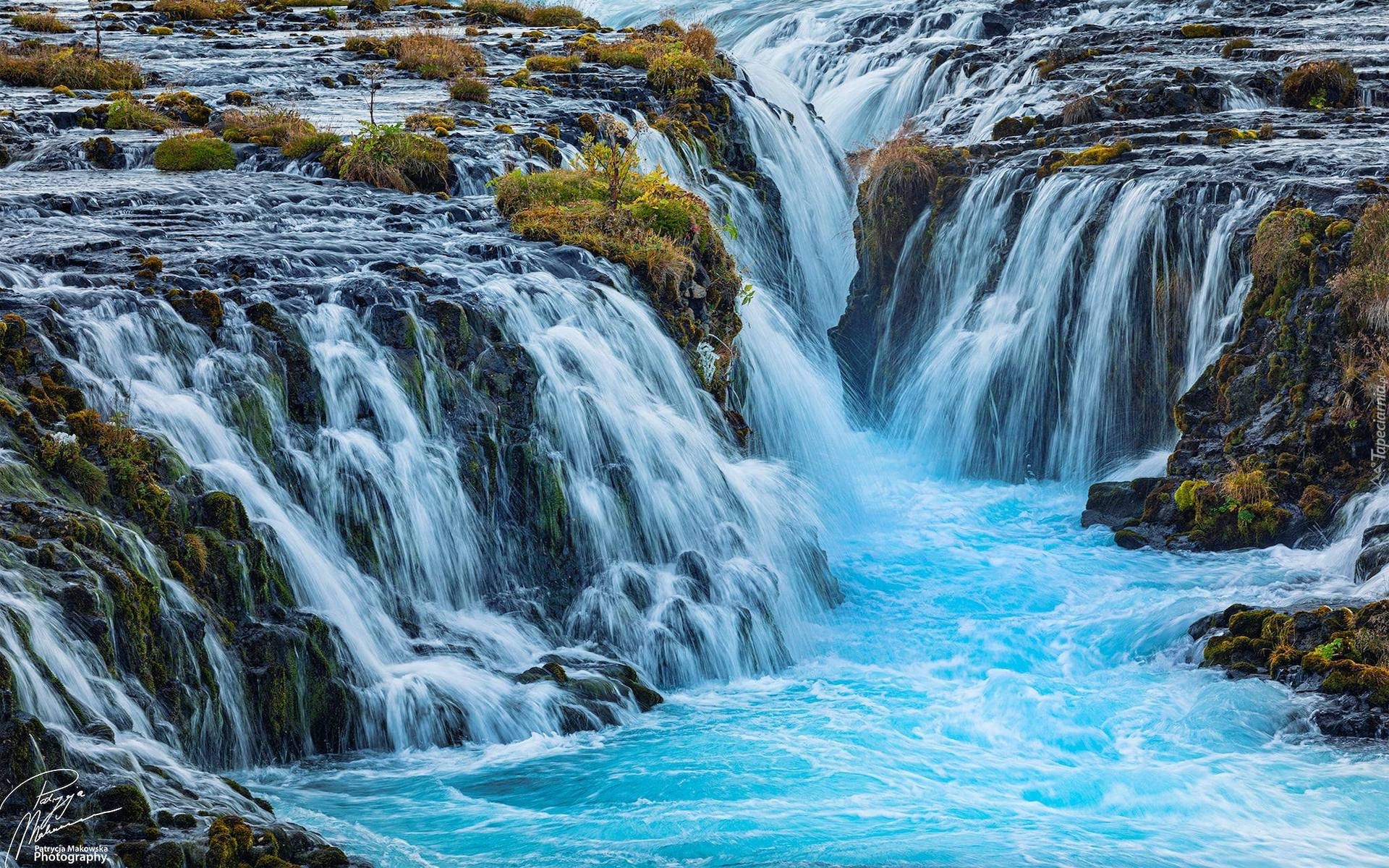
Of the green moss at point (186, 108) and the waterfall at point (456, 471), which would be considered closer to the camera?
the waterfall at point (456, 471)

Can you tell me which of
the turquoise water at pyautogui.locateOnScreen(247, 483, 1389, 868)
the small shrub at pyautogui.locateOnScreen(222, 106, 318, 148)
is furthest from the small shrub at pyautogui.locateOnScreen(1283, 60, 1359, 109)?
the small shrub at pyautogui.locateOnScreen(222, 106, 318, 148)

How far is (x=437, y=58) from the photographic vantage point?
24.8 m

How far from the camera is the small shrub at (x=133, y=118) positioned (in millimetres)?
19453

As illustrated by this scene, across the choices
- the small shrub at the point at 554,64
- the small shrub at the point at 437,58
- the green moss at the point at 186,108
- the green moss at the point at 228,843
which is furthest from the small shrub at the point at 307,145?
the green moss at the point at 228,843

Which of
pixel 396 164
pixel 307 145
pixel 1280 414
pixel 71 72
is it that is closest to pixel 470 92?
pixel 307 145

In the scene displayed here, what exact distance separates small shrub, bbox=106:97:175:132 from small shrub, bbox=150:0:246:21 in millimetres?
12836

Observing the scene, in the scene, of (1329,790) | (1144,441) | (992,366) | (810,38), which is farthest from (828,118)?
(1329,790)

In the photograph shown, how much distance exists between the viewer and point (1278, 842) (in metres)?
8.73

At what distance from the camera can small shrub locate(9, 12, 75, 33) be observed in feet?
90.5

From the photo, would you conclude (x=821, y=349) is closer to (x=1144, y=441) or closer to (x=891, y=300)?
(x=891, y=300)

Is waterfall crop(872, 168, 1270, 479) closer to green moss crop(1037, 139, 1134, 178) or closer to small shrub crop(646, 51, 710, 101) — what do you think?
green moss crop(1037, 139, 1134, 178)

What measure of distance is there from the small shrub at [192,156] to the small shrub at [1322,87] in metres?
17.0
